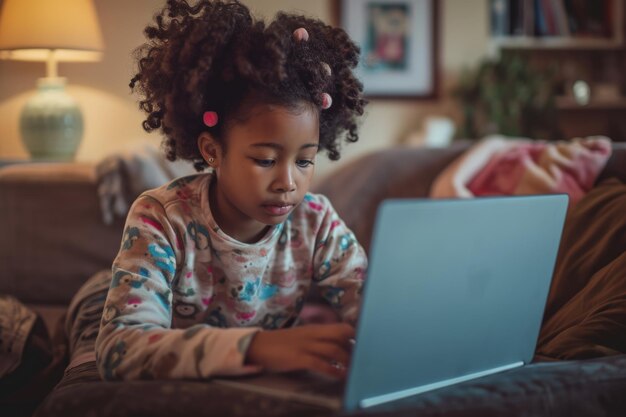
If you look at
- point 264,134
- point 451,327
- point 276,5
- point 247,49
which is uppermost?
point 276,5

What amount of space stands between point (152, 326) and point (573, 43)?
12.3 ft

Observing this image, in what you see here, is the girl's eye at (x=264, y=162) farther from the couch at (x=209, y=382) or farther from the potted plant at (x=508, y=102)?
the potted plant at (x=508, y=102)

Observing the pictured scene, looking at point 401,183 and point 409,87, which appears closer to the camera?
point 401,183

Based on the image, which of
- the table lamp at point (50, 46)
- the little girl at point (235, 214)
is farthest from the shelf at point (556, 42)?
the little girl at point (235, 214)

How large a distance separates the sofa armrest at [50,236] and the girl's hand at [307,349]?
55.7 inches

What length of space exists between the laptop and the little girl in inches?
2.1

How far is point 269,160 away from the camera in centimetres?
103

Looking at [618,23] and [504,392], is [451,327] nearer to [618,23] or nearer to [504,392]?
[504,392]

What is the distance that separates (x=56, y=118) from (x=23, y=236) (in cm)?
84

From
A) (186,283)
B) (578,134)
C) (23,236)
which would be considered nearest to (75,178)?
(23,236)

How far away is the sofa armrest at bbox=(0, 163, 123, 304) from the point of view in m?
2.16

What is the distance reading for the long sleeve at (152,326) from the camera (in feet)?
2.73

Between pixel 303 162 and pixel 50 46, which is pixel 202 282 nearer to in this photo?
pixel 303 162

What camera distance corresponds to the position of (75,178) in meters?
2.22
